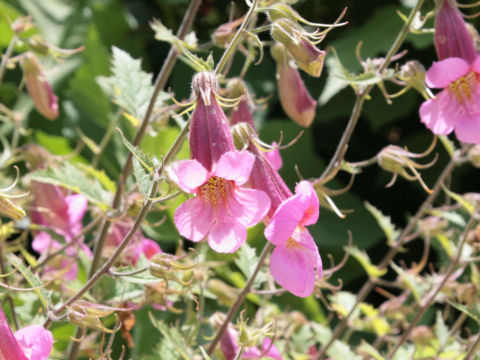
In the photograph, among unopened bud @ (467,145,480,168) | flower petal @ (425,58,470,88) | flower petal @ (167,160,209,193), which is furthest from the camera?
unopened bud @ (467,145,480,168)

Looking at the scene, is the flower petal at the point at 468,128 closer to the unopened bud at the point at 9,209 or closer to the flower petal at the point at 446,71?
the flower petal at the point at 446,71

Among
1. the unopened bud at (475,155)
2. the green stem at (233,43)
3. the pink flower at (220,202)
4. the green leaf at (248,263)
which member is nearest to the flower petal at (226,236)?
the pink flower at (220,202)

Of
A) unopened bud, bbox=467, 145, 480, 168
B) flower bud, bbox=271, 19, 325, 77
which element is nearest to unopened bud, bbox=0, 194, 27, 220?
flower bud, bbox=271, 19, 325, 77

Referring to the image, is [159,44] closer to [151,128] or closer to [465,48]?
[151,128]

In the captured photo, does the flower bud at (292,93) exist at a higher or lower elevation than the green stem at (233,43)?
lower

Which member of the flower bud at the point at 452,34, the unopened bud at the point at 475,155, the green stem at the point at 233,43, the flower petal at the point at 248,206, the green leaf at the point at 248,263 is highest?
the flower bud at the point at 452,34

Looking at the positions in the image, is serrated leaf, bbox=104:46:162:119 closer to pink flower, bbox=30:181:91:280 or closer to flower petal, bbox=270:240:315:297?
pink flower, bbox=30:181:91:280
